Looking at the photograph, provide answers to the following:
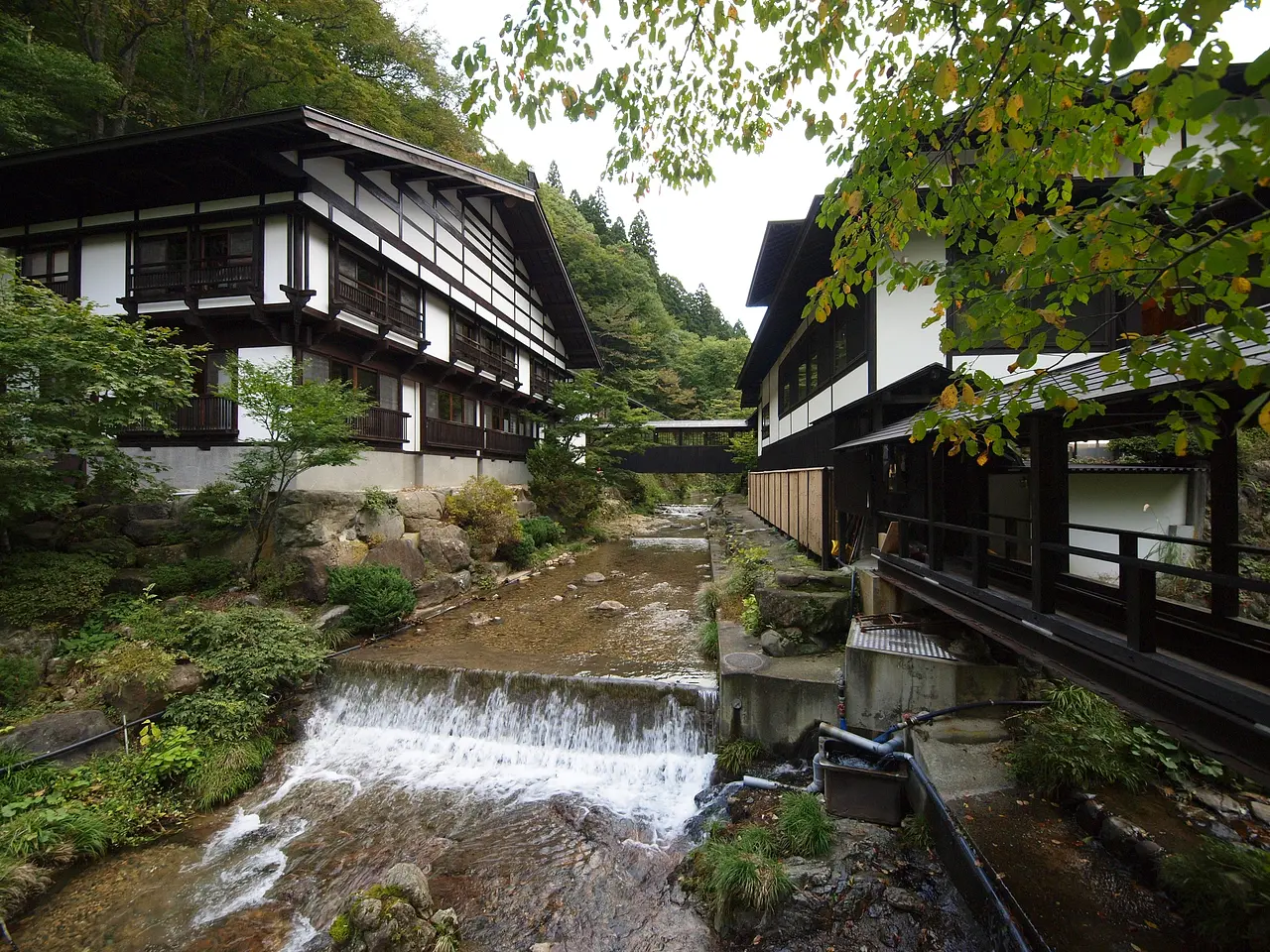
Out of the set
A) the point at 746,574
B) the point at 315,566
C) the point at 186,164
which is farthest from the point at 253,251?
the point at 746,574

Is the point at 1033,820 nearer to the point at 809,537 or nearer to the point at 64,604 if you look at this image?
the point at 809,537

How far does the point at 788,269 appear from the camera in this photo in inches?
431

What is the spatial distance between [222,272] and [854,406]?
14.1 m

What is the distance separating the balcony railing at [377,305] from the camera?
1332 centimetres

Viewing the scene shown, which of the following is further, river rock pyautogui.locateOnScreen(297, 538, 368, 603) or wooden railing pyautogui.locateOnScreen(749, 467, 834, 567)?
river rock pyautogui.locateOnScreen(297, 538, 368, 603)

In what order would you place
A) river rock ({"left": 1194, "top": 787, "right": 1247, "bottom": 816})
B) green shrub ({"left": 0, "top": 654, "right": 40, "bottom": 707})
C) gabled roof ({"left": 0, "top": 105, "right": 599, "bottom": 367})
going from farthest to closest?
gabled roof ({"left": 0, "top": 105, "right": 599, "bottom": 367})
green shrub ({"left": 0, "top": 654, "right": 40, "bottom": 707})
river rock ({"left": 1194, "top": 787, "right": 1247, "bottom": 816})

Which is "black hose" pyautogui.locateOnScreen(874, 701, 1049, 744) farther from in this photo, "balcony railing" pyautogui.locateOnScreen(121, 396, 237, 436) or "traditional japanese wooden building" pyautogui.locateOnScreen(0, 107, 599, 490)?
"balcony railing" pyautogui.locateOnScreen(121, 396, 237, 436)

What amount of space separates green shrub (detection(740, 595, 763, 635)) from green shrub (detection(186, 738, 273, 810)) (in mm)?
6902

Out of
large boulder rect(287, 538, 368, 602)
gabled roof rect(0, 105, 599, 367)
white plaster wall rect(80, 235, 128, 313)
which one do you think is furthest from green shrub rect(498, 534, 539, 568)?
white plaster wall rect(80, 235, 128, 313)

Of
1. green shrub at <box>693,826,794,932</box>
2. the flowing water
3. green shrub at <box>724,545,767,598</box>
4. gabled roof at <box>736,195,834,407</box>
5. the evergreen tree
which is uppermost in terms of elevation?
the evergreen tree

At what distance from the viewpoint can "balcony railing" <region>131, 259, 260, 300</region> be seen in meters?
12.2

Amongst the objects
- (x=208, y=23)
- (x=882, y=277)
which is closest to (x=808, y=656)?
(x=882, y=277)

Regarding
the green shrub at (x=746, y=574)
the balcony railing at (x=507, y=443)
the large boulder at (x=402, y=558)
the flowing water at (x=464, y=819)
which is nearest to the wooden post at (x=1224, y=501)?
the flowing water at (x=464, y=819)

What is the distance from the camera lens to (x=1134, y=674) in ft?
11.6
